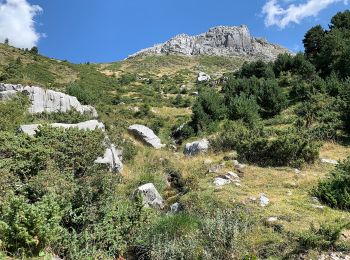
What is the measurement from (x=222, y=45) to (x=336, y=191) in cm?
9587

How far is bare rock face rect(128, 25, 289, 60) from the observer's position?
307 ft

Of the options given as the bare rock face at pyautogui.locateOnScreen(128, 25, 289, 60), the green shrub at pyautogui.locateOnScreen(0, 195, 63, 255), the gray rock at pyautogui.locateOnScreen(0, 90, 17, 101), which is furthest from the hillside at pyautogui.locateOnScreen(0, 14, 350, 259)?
the bare rock face at pyautogui.locateOnScreen(128, 25, 289, 60)

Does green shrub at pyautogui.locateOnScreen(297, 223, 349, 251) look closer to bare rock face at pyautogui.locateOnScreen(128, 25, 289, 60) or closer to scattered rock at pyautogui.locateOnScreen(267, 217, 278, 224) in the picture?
scattered rock at pyautogui.locateOnScreen(267, 217, 278, 224)

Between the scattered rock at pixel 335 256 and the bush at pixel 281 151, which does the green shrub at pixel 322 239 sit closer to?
the scattered rock at pixel 335 256

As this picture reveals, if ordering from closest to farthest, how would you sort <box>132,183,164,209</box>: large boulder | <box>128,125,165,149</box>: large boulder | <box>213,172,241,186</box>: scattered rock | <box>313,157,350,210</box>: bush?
<box>313,157,350,210</box>: bush
<box>132,183,164,209</box>: large boulder
<box>213,172,241,186</box>: scattered rock
<box>128,125,165,149</box>: large boulder

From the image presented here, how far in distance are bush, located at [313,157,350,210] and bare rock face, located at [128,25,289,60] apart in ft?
271

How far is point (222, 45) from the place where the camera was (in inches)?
3986

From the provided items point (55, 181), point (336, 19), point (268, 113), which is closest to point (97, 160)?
point (55, 181)

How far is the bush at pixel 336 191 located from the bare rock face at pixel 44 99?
1132cm

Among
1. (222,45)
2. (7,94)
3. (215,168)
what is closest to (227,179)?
(215,168)

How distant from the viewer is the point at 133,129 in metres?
18.2

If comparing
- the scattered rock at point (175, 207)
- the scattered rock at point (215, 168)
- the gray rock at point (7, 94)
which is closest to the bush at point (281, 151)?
the scattered rock at point (215, 168)

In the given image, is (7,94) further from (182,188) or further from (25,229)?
(25,229)

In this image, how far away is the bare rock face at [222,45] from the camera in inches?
3686
